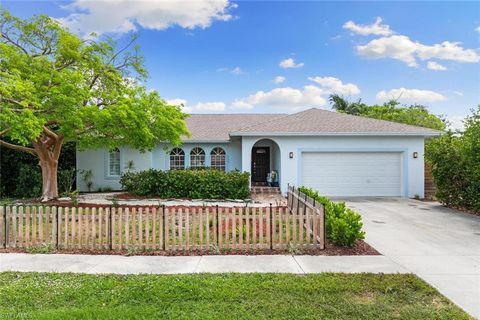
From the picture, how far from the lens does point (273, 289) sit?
4.25 meters

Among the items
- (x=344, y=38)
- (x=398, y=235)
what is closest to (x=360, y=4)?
(x=344, y=38)

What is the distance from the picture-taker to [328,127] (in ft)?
49.9

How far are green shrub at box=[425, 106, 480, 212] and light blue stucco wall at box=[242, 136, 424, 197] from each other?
214cm

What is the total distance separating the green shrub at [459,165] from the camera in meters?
10.2

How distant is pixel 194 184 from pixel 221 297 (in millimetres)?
10131

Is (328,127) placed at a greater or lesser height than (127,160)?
greater

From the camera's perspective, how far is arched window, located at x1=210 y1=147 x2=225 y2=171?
57.5 feet

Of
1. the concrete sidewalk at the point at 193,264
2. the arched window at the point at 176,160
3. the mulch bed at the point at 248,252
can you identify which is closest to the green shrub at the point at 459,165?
the mulch bed at the point at 248,252

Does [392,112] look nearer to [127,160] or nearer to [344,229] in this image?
[127,160]

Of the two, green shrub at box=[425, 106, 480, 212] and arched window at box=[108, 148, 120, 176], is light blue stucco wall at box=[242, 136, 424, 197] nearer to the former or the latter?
green shrub at box=[425, 106, 480, 212]

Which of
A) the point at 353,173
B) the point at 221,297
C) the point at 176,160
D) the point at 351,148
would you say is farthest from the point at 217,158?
the point at 221,297

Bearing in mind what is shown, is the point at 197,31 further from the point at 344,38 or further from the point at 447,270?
the point at 447,270

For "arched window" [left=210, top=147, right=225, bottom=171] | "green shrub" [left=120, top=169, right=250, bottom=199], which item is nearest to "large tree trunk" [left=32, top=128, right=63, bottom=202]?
"green shrub" [left=120, top=169, right=250, bottom=199]

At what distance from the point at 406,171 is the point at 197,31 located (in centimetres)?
1287
